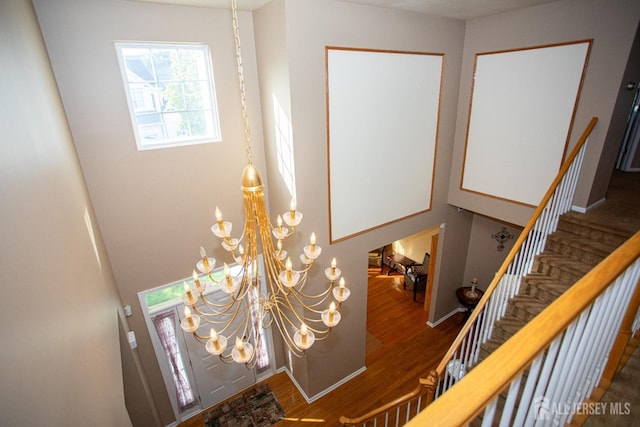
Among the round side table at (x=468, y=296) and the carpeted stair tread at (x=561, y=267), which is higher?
the carpeted stair tread at (x=561, y=267)

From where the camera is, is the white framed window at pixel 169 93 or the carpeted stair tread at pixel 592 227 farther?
the carpeted stair tread at pixel 592 227

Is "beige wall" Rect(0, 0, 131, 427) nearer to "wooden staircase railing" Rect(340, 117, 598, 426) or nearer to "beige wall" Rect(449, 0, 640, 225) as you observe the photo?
"wooden staircase railing" Rect(340, 117, 598, 426)

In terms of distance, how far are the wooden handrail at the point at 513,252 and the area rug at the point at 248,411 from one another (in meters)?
2.92

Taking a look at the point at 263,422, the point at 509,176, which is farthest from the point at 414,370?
the point at 509,176

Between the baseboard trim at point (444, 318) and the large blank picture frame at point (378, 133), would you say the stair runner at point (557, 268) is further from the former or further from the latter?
the baseboard trim at point (444, 318)

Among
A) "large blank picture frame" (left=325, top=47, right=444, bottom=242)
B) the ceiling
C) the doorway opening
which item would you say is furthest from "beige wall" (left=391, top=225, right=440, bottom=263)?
the ceiling

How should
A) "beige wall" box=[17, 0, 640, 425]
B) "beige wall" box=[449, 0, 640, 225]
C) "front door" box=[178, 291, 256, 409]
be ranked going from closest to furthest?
"beige wall" box=[17, 0, 640, 425] < "beige wall" box=[449, 0, 640, 225] < "front door" box=[178, 291, 256, 409]

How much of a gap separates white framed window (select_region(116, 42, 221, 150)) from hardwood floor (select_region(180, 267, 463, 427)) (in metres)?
4.34

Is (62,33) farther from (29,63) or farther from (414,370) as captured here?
(414,370)

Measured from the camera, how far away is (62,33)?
10.00 ft

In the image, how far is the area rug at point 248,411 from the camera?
4.97m

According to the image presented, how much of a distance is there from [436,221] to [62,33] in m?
5.79

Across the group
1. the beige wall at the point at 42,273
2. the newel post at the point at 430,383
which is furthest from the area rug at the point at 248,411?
the newel post at the point at 430,383

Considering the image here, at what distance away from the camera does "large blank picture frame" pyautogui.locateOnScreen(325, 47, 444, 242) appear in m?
4.06
